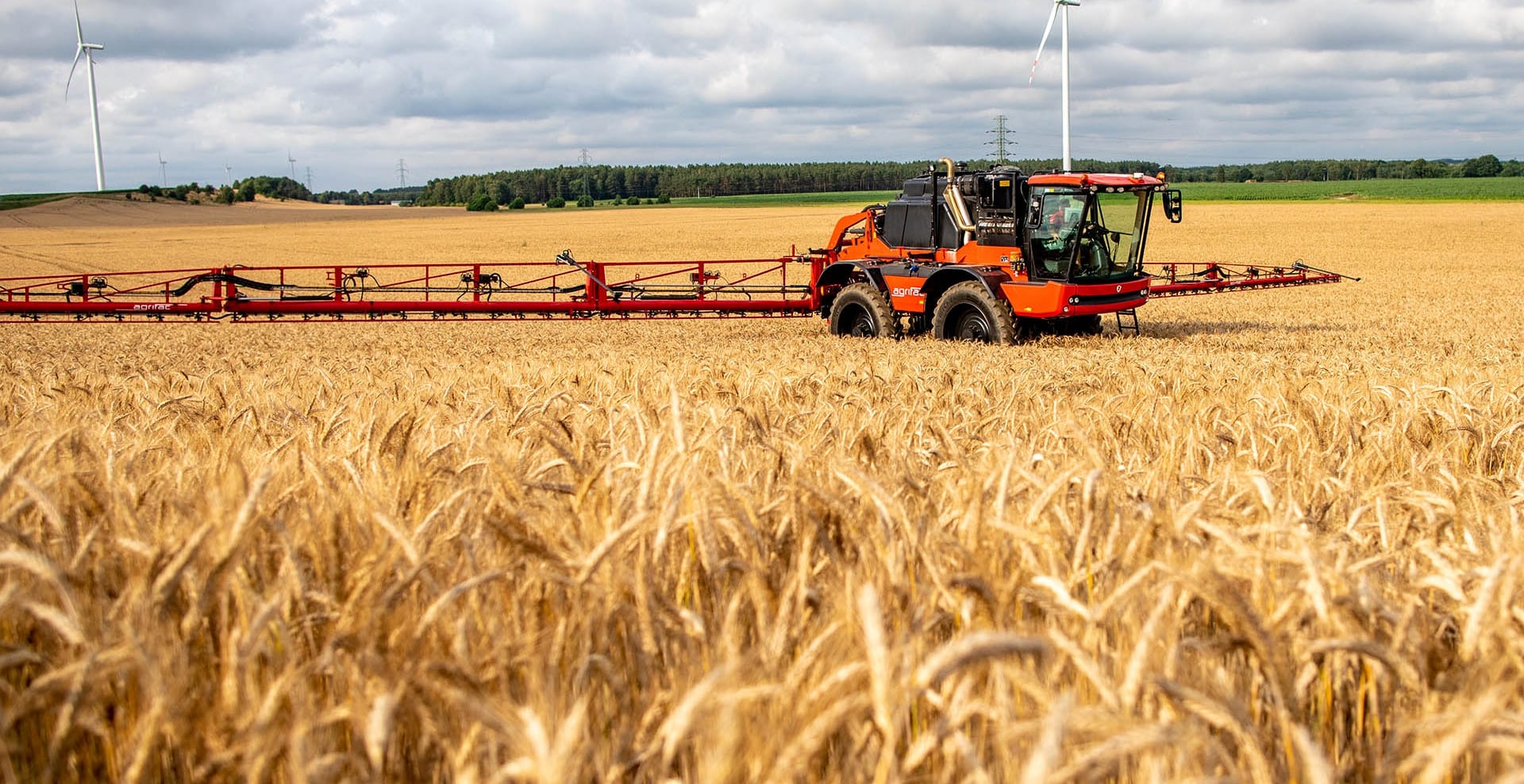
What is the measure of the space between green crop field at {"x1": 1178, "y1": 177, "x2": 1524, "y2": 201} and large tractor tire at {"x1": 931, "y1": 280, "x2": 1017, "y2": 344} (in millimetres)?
75645

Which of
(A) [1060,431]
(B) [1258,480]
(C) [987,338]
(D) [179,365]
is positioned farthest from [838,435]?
(C) [987,338]

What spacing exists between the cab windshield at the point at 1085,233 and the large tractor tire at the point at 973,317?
748 mm

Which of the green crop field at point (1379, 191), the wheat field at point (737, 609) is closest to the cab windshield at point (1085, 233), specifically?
the wheat field at point (737, 609)

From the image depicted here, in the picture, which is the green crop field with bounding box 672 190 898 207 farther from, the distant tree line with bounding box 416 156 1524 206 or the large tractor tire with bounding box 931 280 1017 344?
the large tractor tire with bounding box 931 280 1017 344

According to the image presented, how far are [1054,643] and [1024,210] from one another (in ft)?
47.5

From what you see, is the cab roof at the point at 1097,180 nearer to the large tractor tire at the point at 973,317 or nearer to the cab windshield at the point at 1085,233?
the cab windshield at the point at 1085,233

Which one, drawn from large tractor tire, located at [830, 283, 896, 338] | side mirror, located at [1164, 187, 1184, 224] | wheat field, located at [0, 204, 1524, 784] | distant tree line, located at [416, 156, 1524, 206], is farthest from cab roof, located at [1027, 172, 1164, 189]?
distant tree line, located at [416, 156, 1524, 206]

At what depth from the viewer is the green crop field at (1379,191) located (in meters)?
82.5

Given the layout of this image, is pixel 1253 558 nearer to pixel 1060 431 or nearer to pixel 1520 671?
pixel 1520 671

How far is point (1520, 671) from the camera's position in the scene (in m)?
1.80

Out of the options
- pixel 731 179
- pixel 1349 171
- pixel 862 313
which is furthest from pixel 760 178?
pixel 862 313

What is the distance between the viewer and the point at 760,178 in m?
139

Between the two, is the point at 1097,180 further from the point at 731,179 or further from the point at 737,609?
the point at 731,179

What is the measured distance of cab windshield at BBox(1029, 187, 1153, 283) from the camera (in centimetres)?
1530
